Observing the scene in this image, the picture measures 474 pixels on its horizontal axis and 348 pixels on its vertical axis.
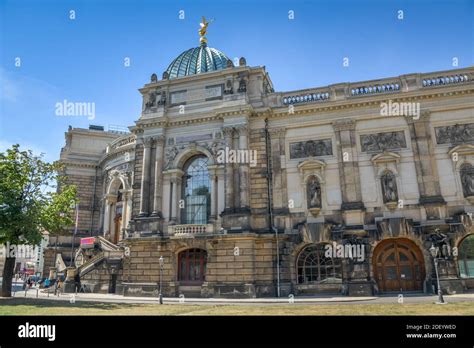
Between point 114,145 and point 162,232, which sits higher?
point 114,145

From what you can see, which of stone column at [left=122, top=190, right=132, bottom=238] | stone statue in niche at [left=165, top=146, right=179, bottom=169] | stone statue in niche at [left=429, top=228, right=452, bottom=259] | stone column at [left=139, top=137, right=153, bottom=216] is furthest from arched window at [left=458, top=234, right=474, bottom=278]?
stone column at [left=122, top=190, right=132, bottom=238]

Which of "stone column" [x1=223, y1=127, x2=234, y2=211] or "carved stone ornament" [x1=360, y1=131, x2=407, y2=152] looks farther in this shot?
"stone column" [x1=223, y1=127, x2=234, y2=211]

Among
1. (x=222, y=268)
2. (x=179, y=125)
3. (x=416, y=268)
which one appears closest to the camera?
(x=416, y=268)

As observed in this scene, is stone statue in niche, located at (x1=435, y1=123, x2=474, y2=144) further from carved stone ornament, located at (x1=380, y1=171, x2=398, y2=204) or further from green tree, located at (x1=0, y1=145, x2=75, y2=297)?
green tree, located at (x1=0, y1=145, x2=75, y2=297)

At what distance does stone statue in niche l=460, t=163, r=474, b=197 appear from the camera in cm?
2564

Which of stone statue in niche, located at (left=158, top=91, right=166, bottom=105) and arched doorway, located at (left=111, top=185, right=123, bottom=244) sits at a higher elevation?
stone statue in niche, located at (left=158, top=91, right=166, bottom=105)

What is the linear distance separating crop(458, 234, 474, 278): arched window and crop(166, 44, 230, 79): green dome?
27.3m

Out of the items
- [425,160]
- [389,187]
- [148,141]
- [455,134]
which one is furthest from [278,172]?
[455,134]

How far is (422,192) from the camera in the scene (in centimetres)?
2648

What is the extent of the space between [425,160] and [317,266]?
11490 mm

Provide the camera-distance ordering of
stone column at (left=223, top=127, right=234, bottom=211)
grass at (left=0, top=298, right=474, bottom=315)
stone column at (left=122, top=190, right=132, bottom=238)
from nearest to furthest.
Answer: grass at (left=0, top=298, right=474, bottom=315), stone column at (left=223, top=127, right=234, bottom=211), stone column at (left=122, top=190, right=132, bottom=238)

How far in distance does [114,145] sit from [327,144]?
2742cm

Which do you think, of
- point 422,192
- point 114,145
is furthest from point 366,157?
point 114,145

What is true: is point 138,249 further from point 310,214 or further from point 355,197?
point 355,197
